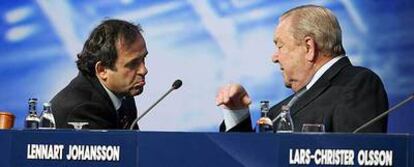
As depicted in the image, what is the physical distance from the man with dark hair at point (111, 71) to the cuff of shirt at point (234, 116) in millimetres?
488

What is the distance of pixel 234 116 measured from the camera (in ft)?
13.8

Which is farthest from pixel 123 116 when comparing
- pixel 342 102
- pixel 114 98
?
pixel 342 102

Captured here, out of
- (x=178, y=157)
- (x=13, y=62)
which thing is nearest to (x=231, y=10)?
(x=13, y=62)

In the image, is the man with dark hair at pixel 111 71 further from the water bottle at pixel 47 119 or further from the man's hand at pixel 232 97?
the man's hand at pixel 232 97

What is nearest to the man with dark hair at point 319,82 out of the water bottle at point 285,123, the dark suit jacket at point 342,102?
the dark suit jacket at point 342,102

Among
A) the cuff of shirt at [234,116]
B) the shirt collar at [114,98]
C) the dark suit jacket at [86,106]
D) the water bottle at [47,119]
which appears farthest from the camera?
the shirt collar at [114,98]

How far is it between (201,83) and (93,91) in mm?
1341

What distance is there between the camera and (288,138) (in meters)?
3.34

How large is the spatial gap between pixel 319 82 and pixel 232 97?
1.44 feet

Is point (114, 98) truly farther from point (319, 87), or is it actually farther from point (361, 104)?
point (361, 104)

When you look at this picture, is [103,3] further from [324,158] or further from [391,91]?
[324,158]

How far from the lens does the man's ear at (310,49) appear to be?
4.33 meters

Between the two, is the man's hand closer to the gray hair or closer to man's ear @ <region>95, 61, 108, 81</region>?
the gray hair

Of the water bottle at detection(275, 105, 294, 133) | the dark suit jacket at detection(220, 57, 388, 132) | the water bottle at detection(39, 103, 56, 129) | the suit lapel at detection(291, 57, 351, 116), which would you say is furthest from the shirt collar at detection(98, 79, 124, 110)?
the water bottle at detection(275, 105, 294, 133)
